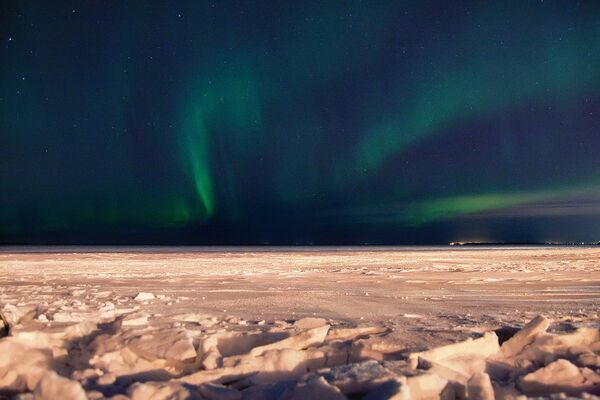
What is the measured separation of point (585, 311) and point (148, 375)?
15.4ft

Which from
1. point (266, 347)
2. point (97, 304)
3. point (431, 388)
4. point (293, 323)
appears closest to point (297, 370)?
point (266, 347)

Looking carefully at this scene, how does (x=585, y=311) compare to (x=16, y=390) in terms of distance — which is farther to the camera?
(x=585, y=311)

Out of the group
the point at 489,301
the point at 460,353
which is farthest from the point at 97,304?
the point at 489,301

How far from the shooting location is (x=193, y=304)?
5551mm

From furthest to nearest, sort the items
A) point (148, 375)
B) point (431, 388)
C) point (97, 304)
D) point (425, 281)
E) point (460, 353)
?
1. point (425, 281)
2. point (97, 304)
3. point (460, 353)
4. point (148, 375)
5. point (431, 388)

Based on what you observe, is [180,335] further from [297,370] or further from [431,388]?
[431,388]

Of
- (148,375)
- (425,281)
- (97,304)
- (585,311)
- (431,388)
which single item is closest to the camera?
(431,388)

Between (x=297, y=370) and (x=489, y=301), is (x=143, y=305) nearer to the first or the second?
(x=297, y=370)

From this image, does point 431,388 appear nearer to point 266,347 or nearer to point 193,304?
point 266,347

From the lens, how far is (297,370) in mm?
3004

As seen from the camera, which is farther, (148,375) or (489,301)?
(489,301)

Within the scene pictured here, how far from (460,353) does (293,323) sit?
5.12ft

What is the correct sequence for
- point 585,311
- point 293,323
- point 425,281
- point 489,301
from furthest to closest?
point 425,281 → point 489,301 → point 585,311 → point 293,323

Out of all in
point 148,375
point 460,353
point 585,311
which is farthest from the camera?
point 585,311
